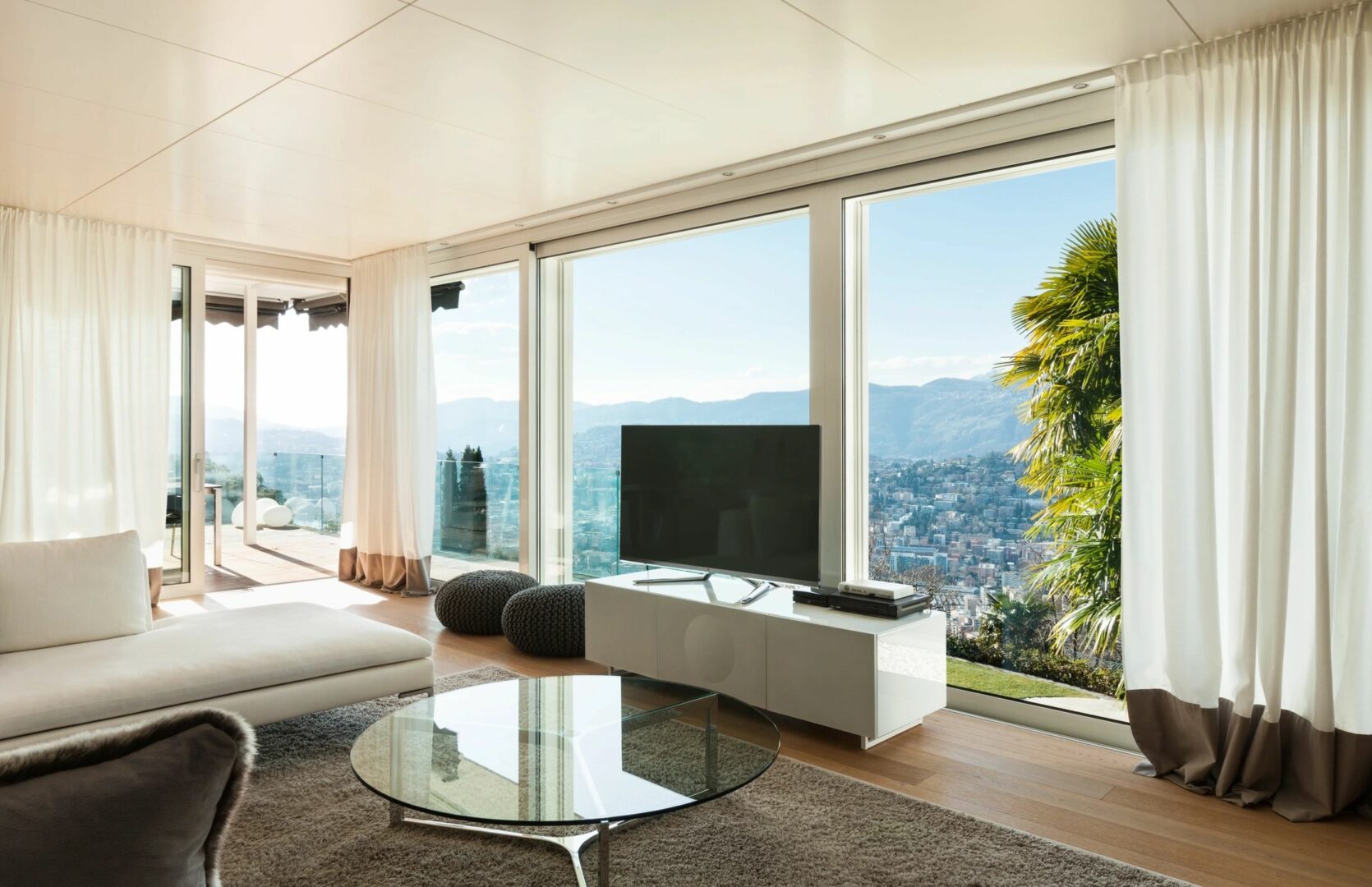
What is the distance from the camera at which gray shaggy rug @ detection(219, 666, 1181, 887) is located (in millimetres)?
2418

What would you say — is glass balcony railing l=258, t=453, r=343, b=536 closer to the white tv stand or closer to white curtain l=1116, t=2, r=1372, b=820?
the white tv stand

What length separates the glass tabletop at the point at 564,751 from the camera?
2.18m

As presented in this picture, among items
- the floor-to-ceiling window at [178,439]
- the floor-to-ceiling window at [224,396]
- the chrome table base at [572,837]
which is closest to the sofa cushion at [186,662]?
the chrome table base at [572,837]

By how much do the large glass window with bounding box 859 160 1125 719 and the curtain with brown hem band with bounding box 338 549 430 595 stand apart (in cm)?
358

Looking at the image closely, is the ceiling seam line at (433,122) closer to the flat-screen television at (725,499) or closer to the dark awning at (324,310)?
the flat-screen television at (725,499)

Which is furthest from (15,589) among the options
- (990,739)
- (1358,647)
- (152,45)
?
(1358,647)

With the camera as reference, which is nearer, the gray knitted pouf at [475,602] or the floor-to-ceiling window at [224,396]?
the gray knitted pouf at [475,602]

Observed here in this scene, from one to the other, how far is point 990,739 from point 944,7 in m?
2.67

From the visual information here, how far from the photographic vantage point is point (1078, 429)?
367cm

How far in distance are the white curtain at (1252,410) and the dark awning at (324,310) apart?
6.02 meters

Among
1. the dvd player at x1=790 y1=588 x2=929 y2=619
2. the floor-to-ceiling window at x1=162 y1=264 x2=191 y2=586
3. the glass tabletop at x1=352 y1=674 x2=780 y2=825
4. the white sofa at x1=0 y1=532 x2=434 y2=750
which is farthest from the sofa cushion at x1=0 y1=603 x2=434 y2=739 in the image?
the floor-to-ceiling window at x1=162 y1=264 x2=191 y2=586

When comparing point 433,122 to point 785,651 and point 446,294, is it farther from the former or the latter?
point 446,294

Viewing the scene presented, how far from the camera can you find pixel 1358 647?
8.82ft

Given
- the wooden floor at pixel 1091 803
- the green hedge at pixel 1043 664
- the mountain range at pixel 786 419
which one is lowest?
the wooden floor at pixel 1091 803
